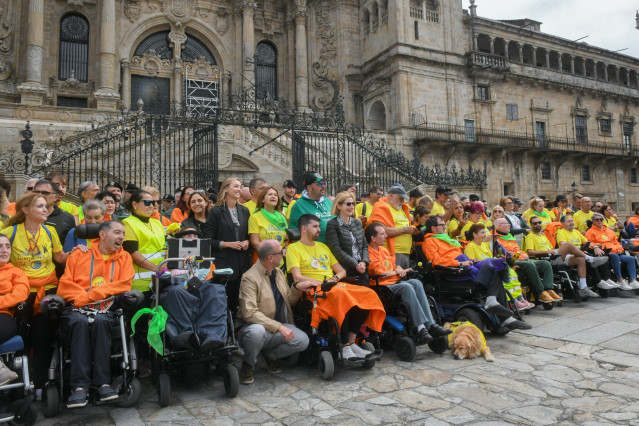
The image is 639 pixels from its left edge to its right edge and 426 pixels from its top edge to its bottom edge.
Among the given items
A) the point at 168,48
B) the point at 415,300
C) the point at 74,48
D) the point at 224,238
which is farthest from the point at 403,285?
the point at 74,48

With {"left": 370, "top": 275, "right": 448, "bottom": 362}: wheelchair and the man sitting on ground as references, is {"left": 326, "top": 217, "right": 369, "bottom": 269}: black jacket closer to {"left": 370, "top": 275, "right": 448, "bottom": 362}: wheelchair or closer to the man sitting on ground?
the man sitting on ground

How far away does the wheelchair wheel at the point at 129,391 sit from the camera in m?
4.07

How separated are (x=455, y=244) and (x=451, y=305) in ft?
2.97

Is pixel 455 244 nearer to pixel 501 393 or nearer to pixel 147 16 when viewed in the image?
pixel 501 393

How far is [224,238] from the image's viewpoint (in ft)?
18.8

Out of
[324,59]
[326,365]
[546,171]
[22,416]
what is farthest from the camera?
[546,171]

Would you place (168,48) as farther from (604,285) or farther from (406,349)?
(406,349)

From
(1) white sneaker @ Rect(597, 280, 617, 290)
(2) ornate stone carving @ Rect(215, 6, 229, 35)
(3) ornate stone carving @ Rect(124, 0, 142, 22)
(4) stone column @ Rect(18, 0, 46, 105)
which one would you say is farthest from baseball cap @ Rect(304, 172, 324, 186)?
(2) ornate stone carving @ Rect(215, 6, 229, 35)

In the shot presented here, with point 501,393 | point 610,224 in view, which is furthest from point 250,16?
point 501,393

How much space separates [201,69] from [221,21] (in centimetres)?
327

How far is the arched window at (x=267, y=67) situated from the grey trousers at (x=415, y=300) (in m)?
23.3

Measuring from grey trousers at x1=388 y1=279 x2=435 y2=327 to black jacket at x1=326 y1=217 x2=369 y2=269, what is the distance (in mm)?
520

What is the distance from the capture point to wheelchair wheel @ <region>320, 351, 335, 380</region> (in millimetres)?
4742

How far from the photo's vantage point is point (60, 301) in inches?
159
